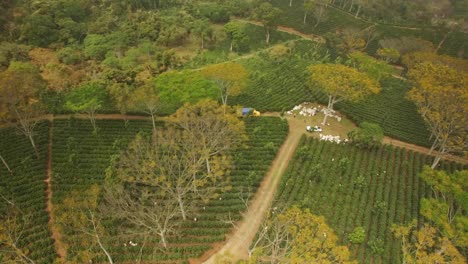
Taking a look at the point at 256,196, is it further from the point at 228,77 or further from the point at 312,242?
the point at 228,77

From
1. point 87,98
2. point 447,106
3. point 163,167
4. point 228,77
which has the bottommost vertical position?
point 163,167

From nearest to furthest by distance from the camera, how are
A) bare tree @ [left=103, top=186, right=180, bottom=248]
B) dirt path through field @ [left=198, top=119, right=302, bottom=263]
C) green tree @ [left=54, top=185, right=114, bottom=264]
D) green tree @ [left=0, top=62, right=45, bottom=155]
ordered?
green tree @ [left=54, top=185, right=114, bottom=264] → bare tree @ [left=103, top=186, right=180, bottom=248] → dirt path through field @ [left=198, top=119, right=302, bottom=263] → green tree @ [left=0, top=62, right=45, bottom=155]

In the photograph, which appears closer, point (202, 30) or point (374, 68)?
point (374, 68)

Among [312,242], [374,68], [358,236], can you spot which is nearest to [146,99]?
[312,242]

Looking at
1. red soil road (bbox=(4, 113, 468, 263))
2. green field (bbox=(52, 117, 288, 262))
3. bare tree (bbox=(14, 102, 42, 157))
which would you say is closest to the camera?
green field (bbox=(52, 117, 288, 262))

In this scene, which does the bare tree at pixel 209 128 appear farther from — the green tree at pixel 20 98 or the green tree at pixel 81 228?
the green tree at pixel 20 98

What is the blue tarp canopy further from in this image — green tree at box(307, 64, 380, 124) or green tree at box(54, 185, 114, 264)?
green tree at box(54, 185, 114, 264)

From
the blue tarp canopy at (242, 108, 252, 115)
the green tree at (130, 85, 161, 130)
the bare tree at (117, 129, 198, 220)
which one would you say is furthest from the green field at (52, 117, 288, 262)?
the green tree at (130, 85, 161, 130)
